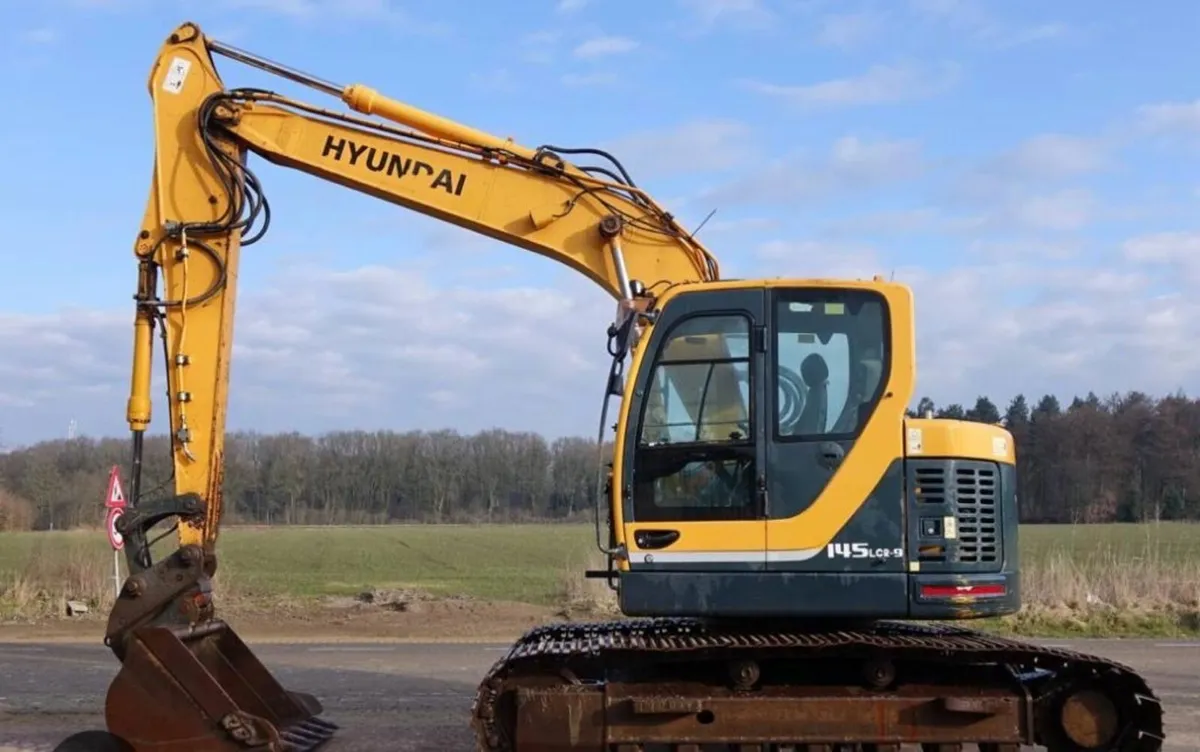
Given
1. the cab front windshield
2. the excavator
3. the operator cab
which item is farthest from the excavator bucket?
the cab front windshield

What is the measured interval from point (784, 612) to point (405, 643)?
10.5 meters

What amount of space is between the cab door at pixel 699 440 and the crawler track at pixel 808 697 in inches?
22.8

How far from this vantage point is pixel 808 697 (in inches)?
281

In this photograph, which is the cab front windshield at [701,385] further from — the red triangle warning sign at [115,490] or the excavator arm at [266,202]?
the red triangle warning sign at [115,490]

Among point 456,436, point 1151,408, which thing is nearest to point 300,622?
point 1151,408

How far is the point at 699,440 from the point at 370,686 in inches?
241

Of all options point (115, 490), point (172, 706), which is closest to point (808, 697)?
point (172, 706)

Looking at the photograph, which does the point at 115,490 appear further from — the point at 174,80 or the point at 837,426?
the point at 837,426

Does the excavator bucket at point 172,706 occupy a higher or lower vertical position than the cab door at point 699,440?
lower

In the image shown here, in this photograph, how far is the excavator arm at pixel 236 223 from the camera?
8219 mm

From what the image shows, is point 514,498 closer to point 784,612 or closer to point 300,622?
point 300,622

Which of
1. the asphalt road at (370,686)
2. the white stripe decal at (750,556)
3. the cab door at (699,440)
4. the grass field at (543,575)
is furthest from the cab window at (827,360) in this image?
the grass field at (543,575)

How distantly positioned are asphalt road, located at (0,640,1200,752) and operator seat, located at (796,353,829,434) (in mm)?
3623

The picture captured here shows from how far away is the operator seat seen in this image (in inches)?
286
